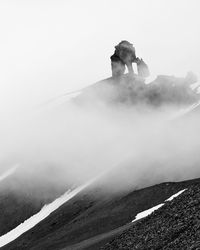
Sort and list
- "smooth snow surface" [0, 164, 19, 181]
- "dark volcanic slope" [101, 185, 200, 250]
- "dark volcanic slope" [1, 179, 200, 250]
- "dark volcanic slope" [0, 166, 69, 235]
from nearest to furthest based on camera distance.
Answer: "dark volcanic slope" [101, 185, 200, 250]
"dark volcanic slope" [1, 179, 200, 250]
"dark volcanic slope" [0, 166, 69, 235]
"smooth snow surface" [0, 164, 19, 181]

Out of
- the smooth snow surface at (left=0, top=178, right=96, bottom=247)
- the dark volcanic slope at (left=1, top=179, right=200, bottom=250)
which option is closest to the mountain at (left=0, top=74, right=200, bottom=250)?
the dark volcanic slope at (left=1, top=179, right=200, bottom=250)

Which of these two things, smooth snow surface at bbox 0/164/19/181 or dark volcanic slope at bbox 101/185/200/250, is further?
smooth snow surface at bbox 0/164/19/181

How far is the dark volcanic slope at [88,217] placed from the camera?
6419cm

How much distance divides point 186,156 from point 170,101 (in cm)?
5156

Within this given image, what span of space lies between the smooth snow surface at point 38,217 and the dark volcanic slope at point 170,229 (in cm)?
4126

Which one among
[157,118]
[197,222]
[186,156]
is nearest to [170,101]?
[157,118]

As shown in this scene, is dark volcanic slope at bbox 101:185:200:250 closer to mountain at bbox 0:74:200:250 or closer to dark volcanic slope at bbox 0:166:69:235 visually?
mountain at bbox 0:74:200:250

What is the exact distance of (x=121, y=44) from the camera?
16300cm

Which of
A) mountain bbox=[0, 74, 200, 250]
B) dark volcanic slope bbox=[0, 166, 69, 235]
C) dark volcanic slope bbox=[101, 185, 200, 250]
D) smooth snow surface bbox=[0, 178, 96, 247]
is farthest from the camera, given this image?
dark volcanic slope bbox=[0, 166, 69, 235]

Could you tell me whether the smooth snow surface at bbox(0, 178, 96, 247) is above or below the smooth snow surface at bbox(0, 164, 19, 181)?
below

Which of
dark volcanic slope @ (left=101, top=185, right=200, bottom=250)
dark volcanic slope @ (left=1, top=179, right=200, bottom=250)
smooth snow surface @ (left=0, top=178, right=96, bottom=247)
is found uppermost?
smooth snow surface @ (left=0, top=178, right=96, bottom=247)

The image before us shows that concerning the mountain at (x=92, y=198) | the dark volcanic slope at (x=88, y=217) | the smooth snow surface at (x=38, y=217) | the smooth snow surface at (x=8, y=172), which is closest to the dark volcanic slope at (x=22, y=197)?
the mountain at (x=92, y=198)

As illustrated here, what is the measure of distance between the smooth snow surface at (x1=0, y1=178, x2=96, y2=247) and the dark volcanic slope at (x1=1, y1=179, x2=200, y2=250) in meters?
3.66

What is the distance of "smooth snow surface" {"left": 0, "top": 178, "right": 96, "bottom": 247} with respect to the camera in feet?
283
